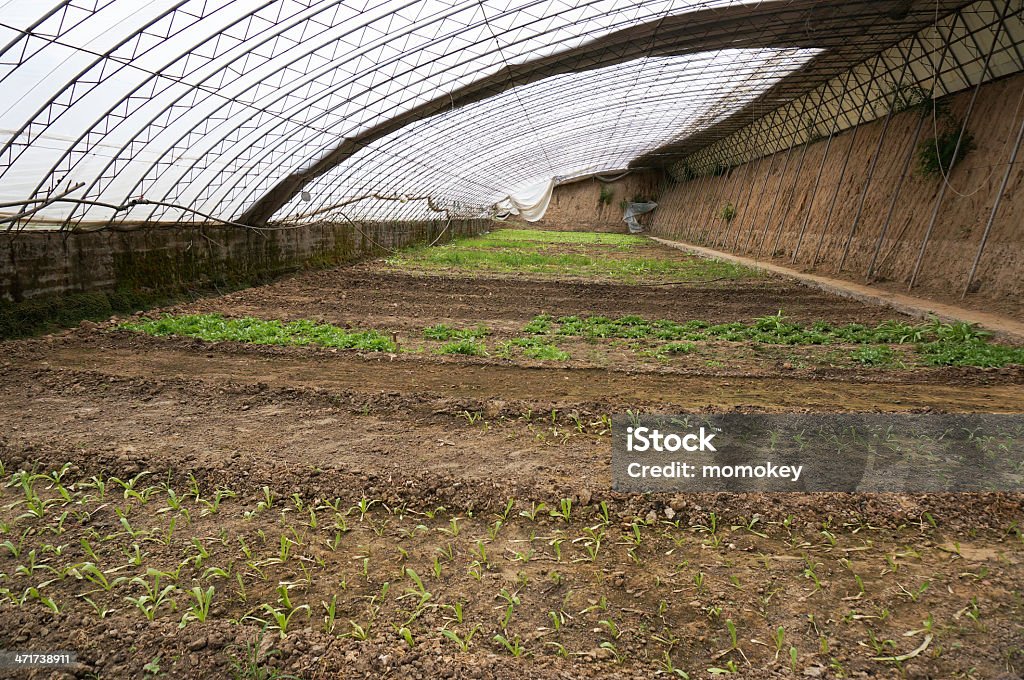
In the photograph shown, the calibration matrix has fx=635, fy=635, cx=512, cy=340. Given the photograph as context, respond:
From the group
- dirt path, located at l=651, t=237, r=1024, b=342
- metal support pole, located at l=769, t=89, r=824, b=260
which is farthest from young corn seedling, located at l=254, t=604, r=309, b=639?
metal support pole, located at l=769, t=89, r=824, b=260

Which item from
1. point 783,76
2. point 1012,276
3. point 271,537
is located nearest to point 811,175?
point 783,76

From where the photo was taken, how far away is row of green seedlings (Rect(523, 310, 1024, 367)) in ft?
34.5

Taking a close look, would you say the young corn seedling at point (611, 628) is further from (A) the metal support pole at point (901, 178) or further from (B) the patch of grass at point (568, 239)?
(B) the patch of grass at point (568, 239)

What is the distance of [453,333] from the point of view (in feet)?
40.3

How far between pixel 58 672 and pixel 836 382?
29.6 feet

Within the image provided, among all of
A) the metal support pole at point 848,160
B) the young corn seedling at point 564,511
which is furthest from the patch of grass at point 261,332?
the metal support pole at point 848,160

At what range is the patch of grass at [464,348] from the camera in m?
10.7

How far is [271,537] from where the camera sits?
4.84m

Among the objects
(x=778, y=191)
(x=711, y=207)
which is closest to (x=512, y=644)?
(x=778, y=191)

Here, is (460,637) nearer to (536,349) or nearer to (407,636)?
(407,636)

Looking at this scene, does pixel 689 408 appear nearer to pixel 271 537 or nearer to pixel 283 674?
pixel 271 537

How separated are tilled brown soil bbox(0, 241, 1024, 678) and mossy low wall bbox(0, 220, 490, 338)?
346 cm

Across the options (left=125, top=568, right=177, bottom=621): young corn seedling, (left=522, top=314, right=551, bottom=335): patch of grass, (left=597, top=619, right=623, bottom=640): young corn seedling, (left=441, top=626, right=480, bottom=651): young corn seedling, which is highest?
(left=522, top=314, right=551, bottom=335): patch of grass

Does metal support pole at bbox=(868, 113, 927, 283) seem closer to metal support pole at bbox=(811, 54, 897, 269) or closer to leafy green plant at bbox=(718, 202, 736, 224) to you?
metal support pole at bbox=(811, 54, 897, 269)
